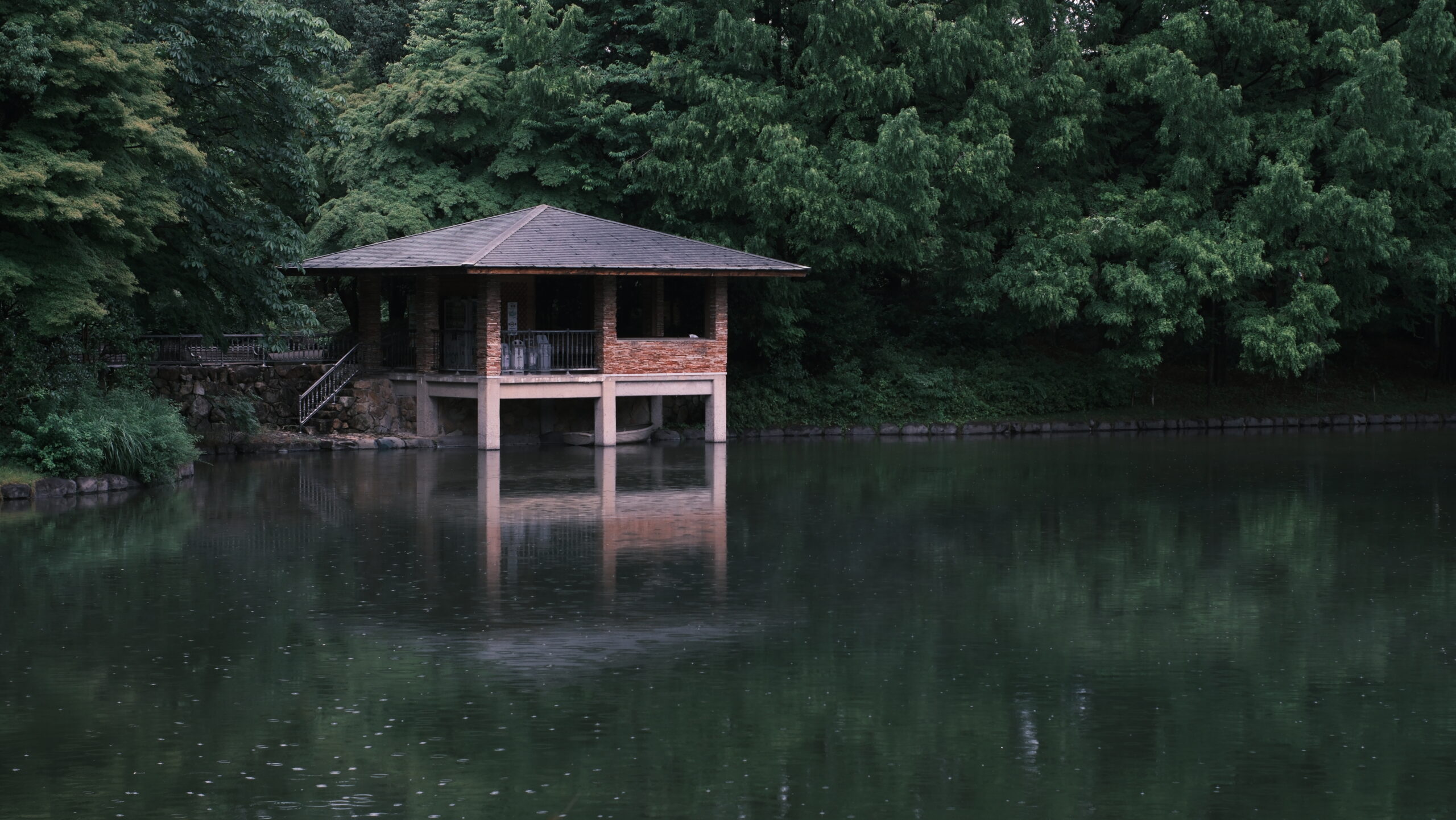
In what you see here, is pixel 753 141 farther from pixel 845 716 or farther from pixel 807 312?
pixel 845 716

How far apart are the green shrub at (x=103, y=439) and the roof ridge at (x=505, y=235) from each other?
6.68 metres

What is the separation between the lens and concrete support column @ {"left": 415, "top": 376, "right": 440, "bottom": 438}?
32281 mm

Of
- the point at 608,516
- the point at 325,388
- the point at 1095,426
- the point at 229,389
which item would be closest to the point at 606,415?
the point at 325,388

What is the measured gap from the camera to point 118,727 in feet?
32.7

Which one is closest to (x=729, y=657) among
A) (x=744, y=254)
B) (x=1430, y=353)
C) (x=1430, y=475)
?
(x=1430, y=475)

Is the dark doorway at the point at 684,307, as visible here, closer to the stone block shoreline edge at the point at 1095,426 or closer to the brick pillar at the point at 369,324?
the stone block shoreline edge at the point at 1095,426

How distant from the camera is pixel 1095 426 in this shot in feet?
125

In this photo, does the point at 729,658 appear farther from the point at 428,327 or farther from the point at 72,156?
the point at 428,327

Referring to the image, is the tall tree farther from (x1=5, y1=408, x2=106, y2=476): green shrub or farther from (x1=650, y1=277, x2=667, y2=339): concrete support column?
(x1=650, y1=277, x2=667, y2=339): concrete support column

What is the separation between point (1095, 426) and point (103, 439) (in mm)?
22899

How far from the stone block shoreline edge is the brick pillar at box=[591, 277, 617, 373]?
432cm

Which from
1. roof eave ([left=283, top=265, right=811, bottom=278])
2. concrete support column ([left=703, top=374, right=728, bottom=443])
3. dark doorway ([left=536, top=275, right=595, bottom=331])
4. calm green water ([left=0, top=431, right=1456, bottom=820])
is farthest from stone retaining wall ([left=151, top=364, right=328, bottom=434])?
calm green water ([left=0, top=431, right=1456, bottom=820])

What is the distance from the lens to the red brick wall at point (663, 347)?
32.3m

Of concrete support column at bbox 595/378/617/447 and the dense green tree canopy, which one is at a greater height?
the dense green tree canopy
